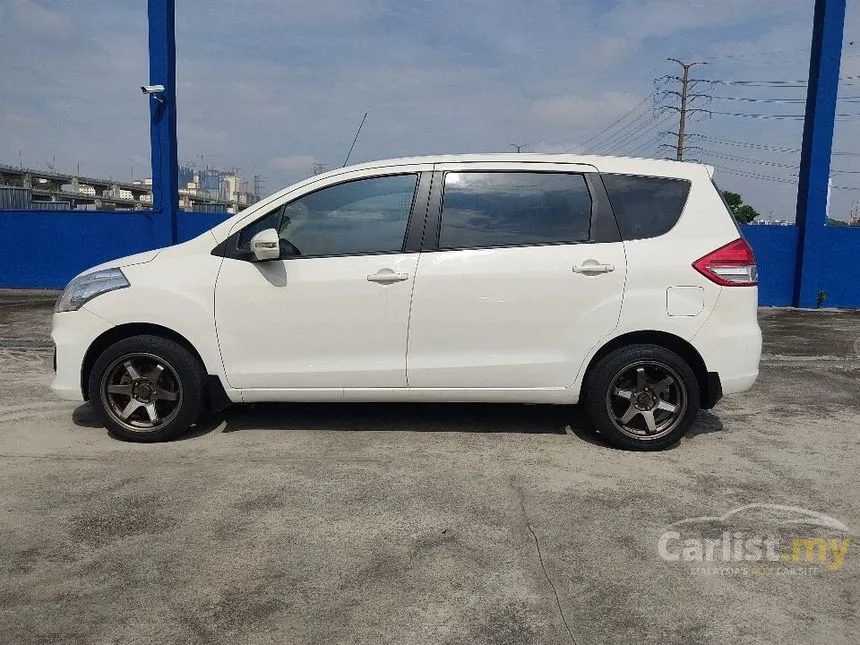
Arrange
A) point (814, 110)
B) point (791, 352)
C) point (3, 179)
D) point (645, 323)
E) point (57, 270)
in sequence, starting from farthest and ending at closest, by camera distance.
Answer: point (3, 179), point (57, 270), point (814, 110), point (791, 352), point (645, 323)

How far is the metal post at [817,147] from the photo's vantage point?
42.2 feet

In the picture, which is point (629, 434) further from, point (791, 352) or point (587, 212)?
point (791, 352)

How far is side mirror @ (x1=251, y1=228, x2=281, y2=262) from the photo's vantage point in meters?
4.40

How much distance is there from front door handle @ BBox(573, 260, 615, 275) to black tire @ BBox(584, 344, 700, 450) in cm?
53

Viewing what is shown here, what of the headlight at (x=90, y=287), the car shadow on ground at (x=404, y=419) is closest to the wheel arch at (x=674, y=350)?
the car shadow on ground at (x=404, y=419)

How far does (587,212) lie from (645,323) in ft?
2.64

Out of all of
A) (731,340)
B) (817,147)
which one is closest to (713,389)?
(731,340)

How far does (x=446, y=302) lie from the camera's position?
14.8ft

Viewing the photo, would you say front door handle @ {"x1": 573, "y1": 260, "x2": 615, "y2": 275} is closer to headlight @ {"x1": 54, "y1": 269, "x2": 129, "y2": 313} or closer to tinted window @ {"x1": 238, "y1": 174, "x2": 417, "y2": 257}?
tinted window @ {"x1": 238, "y1": 174, "x2": 417, "y2": 257}

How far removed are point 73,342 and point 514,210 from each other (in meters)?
2.99

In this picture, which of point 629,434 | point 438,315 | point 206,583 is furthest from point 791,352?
point 206,583

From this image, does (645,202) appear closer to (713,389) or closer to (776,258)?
(713,389)

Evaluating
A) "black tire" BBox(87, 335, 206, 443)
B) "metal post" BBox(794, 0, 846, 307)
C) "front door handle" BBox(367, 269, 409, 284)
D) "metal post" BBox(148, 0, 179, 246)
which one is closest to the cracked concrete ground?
"black tire" BBox(87, 335, 206, 443)

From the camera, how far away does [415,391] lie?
4.63 meters
